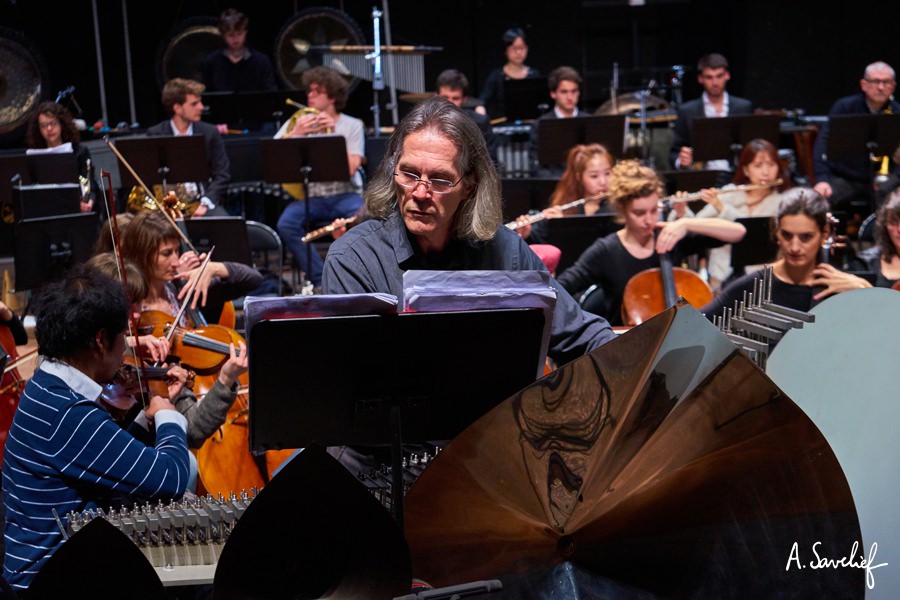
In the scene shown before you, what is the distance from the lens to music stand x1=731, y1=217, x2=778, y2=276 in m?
5.96

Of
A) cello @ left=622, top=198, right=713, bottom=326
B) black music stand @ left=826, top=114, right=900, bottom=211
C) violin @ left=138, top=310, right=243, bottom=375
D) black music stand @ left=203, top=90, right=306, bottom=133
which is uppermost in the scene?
black music stand @ left=203, top=90, right=306, bottom=133

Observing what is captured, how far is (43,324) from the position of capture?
2.85 m

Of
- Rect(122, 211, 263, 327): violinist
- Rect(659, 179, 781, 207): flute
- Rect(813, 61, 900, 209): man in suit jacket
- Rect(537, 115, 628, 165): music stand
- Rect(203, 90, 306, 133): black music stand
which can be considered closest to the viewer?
Rect(122, 211, 263, 327): violinist

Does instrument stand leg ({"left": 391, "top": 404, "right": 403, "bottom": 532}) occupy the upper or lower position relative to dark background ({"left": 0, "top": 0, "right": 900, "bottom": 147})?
lower

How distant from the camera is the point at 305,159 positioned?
723cm

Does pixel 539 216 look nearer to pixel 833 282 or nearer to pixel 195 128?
pixel 833 282

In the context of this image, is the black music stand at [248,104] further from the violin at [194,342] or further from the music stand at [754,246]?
the violin at [194,342]

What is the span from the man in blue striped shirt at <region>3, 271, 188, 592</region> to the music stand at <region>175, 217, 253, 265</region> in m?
2.80

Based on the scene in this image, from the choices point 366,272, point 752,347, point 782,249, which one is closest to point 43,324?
point 366,272

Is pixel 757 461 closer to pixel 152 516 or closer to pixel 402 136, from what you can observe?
pixel 402 136

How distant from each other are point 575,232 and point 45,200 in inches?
138

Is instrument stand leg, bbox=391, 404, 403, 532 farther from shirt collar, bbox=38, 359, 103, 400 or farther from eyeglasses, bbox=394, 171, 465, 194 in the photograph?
shirt collar, bbox=38, 359, 103, 400

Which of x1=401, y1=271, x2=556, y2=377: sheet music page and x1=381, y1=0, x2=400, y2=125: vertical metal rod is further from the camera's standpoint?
A: x1=381, y1=0, x2=400, y2=125: vertical metal rod

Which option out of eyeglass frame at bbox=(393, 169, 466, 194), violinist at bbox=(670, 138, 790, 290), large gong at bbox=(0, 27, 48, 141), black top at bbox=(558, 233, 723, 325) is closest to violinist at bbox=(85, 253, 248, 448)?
eyeglass frame at bbox=(393, 169, 466, 194)
